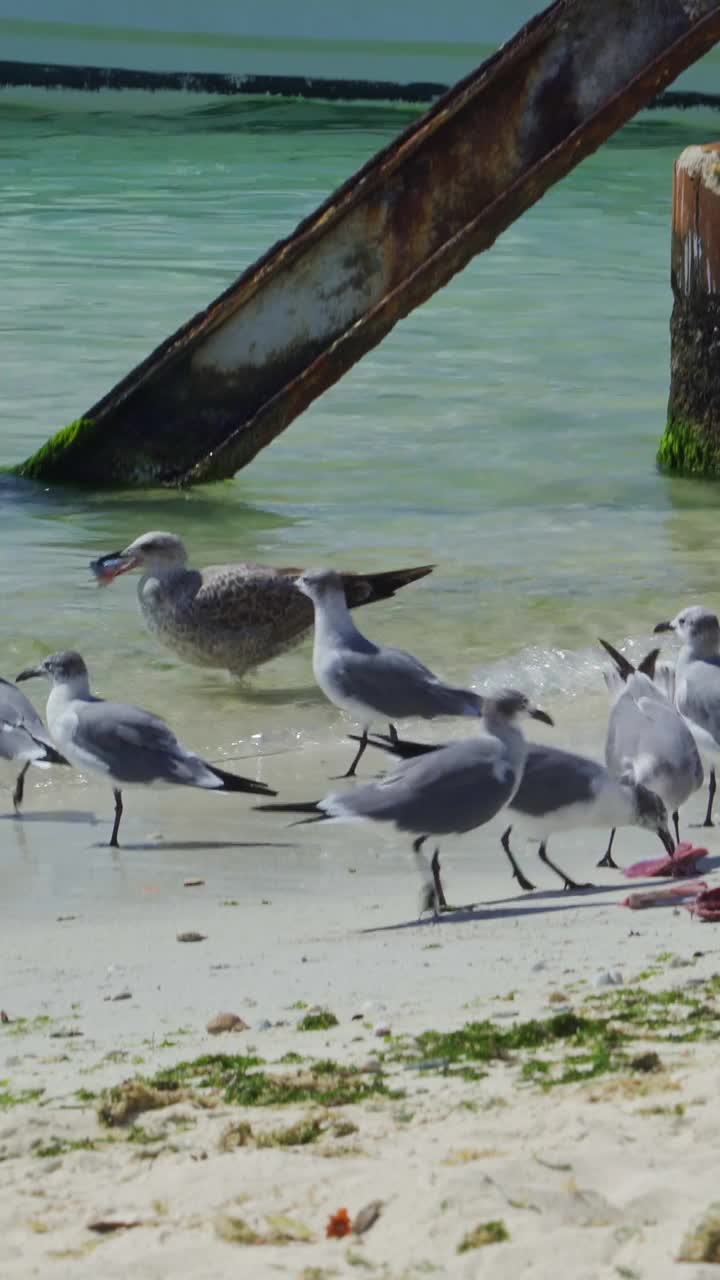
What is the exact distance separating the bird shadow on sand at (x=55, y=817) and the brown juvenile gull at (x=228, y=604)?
4.43 feet

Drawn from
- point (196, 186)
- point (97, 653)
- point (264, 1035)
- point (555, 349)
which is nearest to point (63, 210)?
point (196, 186)

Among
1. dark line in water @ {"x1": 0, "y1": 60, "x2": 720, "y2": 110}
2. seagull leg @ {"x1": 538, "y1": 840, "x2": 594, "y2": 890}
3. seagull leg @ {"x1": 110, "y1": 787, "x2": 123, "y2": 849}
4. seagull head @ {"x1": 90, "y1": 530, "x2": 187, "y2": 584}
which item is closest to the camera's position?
seagull leg @ {"x1": 538, "y1": 840, "x2": 594, "y2": 890}

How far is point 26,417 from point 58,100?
27.3 meters

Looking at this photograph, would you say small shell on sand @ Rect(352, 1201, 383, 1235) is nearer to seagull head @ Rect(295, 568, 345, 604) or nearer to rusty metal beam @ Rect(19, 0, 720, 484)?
seagull head @ Rect(295, 568, 345, 604)

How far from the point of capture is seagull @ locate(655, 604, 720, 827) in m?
6.05

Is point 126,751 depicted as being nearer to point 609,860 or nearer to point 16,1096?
point 609,860

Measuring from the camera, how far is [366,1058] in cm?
373

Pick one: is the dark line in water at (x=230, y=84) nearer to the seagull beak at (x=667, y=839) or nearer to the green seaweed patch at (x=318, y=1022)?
the seagull beak at (x=667, y=839)


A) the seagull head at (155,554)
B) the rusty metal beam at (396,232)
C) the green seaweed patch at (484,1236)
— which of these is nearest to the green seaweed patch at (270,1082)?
the green seaweed patch at (484,1236)

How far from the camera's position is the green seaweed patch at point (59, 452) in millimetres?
10883

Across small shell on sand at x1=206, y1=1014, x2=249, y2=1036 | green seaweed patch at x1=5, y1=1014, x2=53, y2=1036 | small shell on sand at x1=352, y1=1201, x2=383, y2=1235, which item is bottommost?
green seaweed patch at x1=5, y1=1014, x2=53, y2=1036

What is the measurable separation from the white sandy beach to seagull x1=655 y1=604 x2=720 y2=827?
29 centimetres

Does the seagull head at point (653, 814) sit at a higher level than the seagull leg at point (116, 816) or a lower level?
higher

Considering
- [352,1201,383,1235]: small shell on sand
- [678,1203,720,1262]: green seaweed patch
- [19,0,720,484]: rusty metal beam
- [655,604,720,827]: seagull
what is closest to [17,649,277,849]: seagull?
[655,604,720,827]: seagull
